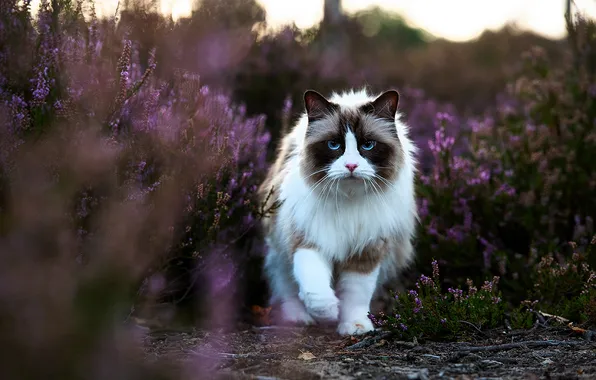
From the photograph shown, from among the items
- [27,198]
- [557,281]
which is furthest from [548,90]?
[27,198]

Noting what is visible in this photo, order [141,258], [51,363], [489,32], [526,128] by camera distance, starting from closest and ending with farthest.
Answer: [51,363] → [141,258] → [526,128] → [489,32]

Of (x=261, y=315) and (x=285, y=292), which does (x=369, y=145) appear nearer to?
(x=285, y=292)

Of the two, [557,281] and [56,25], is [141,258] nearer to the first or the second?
[56,25]

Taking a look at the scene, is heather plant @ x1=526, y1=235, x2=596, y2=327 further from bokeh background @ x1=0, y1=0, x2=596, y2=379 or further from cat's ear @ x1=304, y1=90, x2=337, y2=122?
cat's ear @ x1=304, y1=90, x2=337, y2=122

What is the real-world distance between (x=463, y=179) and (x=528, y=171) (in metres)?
0.55

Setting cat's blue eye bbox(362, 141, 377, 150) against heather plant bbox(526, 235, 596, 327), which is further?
cat's blue eye bbox(362, 141, 377, 150)

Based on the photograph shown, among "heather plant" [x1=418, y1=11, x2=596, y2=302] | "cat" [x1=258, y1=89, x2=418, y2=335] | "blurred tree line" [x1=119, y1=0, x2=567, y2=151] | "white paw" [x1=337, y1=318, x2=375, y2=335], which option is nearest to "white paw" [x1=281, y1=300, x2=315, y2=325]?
"cat" [x1=258, y1=89, x2=418, y2=335]

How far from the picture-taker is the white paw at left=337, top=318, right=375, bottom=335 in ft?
11.5

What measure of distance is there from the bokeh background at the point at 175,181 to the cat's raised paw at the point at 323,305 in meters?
0.45

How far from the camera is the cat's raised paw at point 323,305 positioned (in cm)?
340

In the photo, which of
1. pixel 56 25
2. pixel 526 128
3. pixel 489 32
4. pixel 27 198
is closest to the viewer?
pixel 27 198

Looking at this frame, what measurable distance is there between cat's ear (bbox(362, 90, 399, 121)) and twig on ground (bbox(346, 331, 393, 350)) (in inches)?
47.3

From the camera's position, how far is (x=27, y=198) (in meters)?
1.67

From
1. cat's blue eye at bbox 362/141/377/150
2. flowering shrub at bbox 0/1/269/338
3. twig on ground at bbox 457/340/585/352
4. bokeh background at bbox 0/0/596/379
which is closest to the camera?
bokeh background at bbox 0/0/596/379
